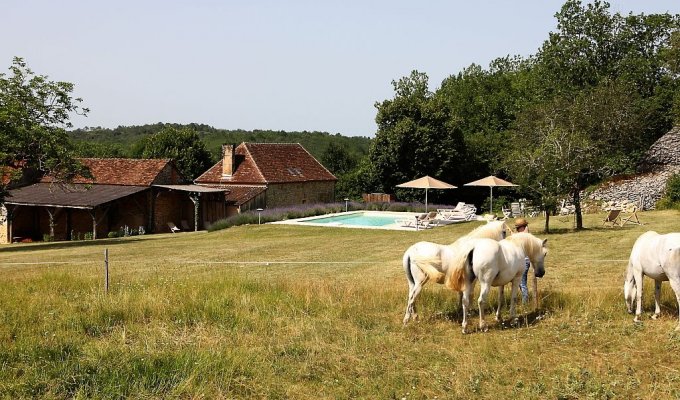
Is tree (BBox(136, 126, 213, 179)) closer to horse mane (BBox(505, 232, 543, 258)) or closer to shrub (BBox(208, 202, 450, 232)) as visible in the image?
shrub (BBox(208, 202, 450, 232))

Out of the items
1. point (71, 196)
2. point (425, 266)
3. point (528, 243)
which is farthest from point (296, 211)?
point (425, 266)

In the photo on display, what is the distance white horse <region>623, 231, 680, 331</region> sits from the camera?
8258mm

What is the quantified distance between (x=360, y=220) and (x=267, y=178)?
10296 mm

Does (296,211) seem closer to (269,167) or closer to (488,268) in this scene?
(269,167)

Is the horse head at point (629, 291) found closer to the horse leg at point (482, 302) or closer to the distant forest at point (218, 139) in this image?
the horse leg at point (482, 302)

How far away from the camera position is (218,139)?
118m

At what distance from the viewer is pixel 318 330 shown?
8805 millimetres

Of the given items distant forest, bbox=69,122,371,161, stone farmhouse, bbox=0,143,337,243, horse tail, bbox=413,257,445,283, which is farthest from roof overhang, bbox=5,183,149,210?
distant forest, bbox=69,122,371,161

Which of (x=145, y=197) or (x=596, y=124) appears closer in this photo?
(x=596, y=124)

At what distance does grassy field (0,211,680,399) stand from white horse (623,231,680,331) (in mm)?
323

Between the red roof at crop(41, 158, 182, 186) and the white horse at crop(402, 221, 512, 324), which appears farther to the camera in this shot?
the red roof at crop(41, 158, 182, 186)

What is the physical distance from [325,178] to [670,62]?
81.8ft

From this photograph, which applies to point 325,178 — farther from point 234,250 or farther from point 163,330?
point 163,330

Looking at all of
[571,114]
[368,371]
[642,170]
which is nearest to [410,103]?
[571,114]
